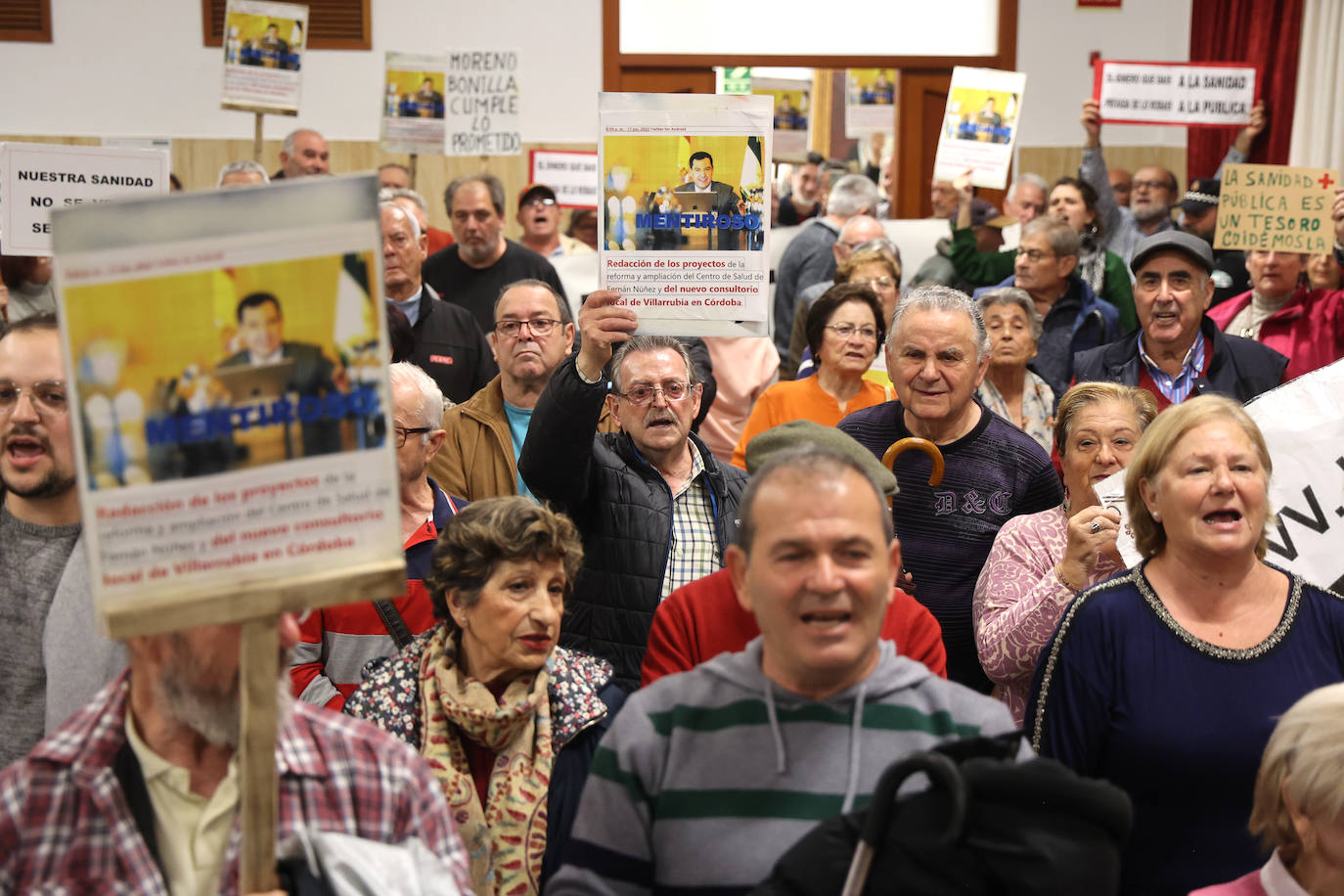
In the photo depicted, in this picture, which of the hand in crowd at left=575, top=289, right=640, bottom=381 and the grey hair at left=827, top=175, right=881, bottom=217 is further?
the grey hair at left=827, top=175, right=881, bottom=217

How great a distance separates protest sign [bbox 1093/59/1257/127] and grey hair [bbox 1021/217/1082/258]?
244 cm

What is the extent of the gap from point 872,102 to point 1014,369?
7193 millimetres

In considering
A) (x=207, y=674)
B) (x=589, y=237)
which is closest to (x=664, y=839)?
(x=207, y=674)

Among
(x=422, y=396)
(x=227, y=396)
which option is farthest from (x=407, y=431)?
(x=227, y=396)

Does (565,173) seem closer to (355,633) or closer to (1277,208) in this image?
(1277,208)

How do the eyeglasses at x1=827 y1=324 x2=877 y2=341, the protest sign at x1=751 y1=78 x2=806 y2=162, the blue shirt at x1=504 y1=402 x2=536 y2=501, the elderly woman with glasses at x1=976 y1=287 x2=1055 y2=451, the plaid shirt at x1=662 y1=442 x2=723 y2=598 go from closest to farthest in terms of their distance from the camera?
the plaid shirt at x1=662 y1=442 x2=723 y2=598 → the blue shirt at x1=504 y1=402 x2=536 y2=501 → the eyeglasses at x1=827 y1=324 x2=877 y2=341 → the elderly woman with glasses at x1=976 y1=287 x2=1055 y2=451 → the protest sign at x1=751 y1=78 x2=806 y2=162

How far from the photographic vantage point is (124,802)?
1787 mm

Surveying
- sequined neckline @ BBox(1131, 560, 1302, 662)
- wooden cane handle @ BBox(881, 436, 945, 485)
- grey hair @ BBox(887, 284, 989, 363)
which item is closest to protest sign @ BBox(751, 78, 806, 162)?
grey hair @ BBox(887, 284, 989, 363)

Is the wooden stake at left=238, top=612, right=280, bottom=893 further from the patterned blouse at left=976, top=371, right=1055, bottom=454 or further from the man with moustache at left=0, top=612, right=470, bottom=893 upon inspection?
the patterned blouse at left=976, top=371, right=1055, bottom=454

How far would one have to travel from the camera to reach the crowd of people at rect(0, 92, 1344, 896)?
186 centimetres

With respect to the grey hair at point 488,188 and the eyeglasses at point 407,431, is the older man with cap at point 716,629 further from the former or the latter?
the grey hair at point 488,188

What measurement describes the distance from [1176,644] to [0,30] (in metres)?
10.5

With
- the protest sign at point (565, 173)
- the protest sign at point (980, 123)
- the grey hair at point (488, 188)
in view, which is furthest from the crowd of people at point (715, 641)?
the protest sign at point (565, 173)

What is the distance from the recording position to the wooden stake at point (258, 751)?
1.68 metres
